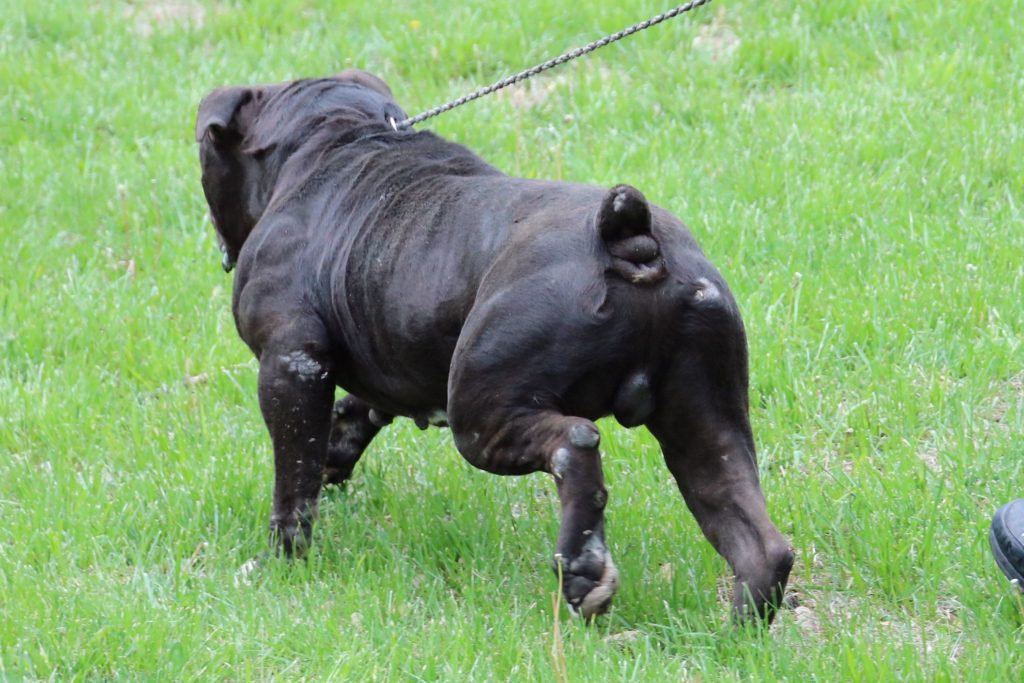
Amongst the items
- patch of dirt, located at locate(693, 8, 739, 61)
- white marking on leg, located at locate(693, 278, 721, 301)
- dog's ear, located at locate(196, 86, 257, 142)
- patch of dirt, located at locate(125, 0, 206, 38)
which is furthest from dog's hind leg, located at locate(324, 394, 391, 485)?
patch of dirt, located at locate(125, 0, 206, 38)

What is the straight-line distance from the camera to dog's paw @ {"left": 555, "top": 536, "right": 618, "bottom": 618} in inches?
151

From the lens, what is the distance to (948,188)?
7.01 meters

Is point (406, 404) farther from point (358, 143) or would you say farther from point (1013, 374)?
point (1013, 374)

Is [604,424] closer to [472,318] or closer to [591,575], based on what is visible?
[472,318]

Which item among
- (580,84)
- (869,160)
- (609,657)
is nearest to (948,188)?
(869,160)

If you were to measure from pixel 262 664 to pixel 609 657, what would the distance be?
1070 millimetres

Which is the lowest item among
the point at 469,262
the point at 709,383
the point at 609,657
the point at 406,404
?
the point at 609,657

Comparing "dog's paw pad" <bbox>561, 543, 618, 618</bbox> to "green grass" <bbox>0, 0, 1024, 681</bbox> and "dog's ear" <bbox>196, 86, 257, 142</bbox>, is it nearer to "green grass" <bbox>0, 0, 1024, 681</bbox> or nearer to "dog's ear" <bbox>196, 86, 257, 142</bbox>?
"green grass" <bbox>0, 0, 1024, 681</bbox>

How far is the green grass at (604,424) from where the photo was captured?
4.25 m

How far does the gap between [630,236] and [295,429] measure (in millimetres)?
1582

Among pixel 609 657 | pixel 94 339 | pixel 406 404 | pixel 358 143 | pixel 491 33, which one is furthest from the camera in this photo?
pixel 491 33

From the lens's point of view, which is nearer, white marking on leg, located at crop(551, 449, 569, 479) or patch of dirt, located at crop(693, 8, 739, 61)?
white marking on leg, located at crop(551, 449, 569, 479)

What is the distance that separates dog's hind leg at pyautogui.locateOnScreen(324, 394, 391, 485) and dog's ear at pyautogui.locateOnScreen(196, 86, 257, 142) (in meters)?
1.19

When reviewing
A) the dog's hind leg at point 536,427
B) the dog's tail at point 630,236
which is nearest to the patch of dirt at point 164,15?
the dog's hind leg at point 536,427
